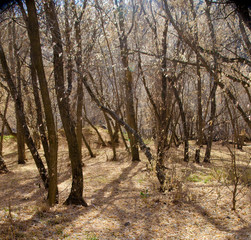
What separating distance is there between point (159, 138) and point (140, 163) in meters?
3.46

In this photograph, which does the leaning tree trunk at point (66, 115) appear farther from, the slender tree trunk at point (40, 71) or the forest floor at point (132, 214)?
the slender tree trunk at point (40, 71)

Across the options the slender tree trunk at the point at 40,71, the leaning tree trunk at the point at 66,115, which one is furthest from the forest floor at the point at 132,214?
the slender tree trunk at the point at 40,71

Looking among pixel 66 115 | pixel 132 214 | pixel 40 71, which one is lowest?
pixel 132 214

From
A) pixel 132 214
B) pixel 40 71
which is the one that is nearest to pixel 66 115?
pixel 40 71

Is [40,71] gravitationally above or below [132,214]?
above

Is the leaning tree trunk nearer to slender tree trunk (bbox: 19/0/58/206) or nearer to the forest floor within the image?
the forest floor

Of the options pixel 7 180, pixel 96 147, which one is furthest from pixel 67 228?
pixel 96 147

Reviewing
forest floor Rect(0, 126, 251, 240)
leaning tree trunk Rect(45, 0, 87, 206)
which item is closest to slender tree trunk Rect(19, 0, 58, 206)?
leaning tree trunk Rect(45, 0, 87, 206)

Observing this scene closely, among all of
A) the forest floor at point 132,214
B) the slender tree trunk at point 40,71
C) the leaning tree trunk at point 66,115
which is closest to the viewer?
the forest floor at point 132,214

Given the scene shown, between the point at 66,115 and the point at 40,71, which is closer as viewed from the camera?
the point at 40,71

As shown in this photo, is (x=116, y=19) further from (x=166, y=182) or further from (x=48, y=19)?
→ (x=166, y=182)

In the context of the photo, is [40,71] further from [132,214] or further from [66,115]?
[132,214]

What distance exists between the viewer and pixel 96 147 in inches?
603

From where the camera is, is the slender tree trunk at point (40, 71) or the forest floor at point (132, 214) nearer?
the forest floor at point (132, 214)
